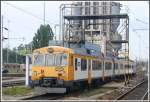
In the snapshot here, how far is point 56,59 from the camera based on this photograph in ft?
74.7

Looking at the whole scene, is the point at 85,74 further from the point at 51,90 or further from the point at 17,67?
the point at 17,67

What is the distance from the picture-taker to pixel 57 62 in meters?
22.7

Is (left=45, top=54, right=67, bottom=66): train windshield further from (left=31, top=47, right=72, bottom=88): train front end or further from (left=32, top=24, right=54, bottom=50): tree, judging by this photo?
(left=32, top=24, right=54, bottom=50): tree

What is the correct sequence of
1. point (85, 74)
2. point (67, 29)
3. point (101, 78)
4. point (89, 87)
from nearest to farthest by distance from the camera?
1. point (85, 74)
2. point (89, 87)
3. point (101, 78)
4. point (67, 29)

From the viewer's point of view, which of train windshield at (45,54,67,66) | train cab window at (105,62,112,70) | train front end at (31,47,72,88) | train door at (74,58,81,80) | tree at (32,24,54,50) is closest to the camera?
train front end at (31,47,72,88)

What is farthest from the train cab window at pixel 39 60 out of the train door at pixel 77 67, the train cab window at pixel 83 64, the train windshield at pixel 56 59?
the train cab window at pixel 83 64

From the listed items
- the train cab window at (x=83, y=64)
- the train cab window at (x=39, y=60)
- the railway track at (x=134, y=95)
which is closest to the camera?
the railway track at (x=134, y=95)

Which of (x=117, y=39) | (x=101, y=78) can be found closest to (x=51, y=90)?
(x=101, y=78)

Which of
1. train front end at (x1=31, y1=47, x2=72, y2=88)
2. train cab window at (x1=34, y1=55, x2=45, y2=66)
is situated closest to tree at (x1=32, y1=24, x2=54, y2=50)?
train cab window at (x1=34, y1=55, x2=45, y2=66)

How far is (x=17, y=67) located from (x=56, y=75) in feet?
263

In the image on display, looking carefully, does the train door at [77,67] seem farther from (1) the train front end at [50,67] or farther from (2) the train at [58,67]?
(1) the train front end at [50,67]

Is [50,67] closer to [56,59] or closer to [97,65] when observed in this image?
[56,59]

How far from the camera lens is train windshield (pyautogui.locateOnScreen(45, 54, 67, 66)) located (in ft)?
73.9

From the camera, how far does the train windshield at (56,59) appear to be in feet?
73.9
